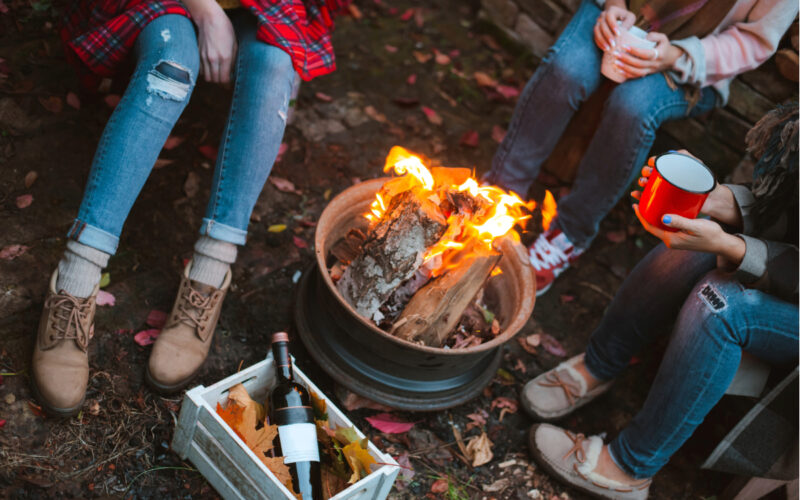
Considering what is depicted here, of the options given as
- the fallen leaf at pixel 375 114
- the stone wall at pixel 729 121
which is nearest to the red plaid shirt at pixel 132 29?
the fallen leaf at pixel 375 114

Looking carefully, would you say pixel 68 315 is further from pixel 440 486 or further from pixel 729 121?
pixel 729 121

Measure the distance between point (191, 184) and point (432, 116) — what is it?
1.58 m

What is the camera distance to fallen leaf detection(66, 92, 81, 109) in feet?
9.92

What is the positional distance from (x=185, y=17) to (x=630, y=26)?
181cm

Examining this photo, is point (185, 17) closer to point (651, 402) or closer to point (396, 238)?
point (396, 238)

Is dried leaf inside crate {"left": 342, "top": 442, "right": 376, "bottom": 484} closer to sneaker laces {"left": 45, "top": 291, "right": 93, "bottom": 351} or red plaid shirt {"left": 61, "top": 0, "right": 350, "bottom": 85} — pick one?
sneaker laces {"left": 45, "top": 291, "right": 93, "bottom": 351}

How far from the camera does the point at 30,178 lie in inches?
107

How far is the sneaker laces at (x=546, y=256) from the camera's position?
10.3 ft

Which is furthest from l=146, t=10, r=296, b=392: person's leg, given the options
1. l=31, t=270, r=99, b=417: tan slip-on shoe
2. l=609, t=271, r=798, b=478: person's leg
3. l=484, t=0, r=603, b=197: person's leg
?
l=609, t=271, r=798, b=478: person's leg

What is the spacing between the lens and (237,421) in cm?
201

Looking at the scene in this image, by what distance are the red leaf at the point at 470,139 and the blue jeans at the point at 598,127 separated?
710 mm

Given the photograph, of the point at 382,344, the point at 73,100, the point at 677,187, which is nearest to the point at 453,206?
the point at 382,344

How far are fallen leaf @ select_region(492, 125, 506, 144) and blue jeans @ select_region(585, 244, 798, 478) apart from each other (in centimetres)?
161

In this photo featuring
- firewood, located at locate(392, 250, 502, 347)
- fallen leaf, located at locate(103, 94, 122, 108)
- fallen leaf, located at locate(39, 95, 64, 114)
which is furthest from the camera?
fallen leaf, located at locate(103, 94, 122, 108)
